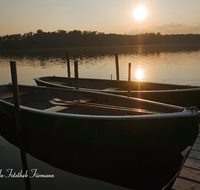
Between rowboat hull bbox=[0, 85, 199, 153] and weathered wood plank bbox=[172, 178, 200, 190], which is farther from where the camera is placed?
rowboat hull bbox=[0, 85, 199, 153]

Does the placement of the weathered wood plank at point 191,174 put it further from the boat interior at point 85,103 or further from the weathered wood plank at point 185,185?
the boat interior at point 85,103

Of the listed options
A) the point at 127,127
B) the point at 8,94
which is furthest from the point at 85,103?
the point at 8,94

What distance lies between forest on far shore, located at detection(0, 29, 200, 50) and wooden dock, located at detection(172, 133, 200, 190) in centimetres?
11538

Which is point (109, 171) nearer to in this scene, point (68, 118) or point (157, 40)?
point (68, 118)

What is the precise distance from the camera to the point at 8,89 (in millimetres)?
11977

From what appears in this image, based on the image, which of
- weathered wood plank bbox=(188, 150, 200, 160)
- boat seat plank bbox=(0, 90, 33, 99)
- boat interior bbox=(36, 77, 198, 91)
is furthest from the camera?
boat interior bbox=(36, 77, 198, 91)

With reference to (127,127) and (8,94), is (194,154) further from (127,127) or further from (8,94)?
(8,94)

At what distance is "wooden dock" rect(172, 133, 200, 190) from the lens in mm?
3705

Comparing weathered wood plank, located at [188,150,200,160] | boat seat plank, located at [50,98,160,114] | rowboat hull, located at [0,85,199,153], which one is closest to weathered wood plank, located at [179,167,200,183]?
weathered wood plank, located at [188,150,200,160]

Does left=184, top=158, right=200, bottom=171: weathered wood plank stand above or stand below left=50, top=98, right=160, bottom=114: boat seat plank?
below

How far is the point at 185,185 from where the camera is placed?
374 cm

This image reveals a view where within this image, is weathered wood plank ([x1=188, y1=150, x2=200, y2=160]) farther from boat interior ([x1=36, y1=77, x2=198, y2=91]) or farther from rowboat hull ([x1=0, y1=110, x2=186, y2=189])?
boat interior ([x1=36, y1=77, x2=198, y2=91])

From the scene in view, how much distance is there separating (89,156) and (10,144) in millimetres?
3586

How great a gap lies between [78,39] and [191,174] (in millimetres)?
120040
